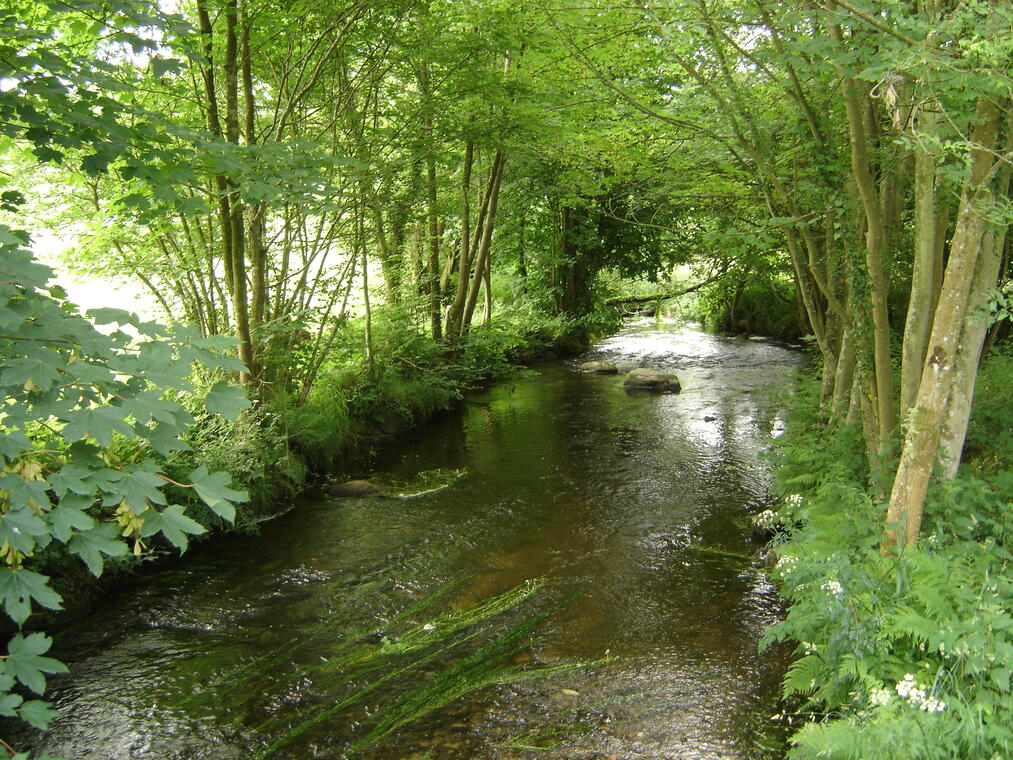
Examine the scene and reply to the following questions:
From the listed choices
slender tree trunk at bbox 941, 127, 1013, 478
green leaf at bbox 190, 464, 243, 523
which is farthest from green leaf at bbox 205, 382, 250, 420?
slender tree trunk at bbox 941, 127, 1013, 478

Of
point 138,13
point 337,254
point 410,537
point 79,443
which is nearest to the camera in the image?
→ point 79,443

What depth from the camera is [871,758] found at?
3.18 metres

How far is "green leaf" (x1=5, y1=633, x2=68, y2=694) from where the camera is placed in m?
2.34

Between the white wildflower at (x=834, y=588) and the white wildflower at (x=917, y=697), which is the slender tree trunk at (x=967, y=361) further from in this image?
the white wildflower at (x=917, y=697)

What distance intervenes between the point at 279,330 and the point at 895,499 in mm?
6844

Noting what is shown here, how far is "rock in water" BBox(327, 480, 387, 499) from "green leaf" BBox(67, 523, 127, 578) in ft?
22.5

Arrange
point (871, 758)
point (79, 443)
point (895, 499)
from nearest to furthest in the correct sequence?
point (79, 443) → point (871, 758) → point (895, 499)

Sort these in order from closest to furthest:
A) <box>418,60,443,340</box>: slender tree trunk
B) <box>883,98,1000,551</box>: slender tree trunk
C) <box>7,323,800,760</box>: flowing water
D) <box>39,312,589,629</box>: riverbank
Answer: <box>883,98,1000,551</box>: slender tree trunk → <box>7,323,800,760</box>: flowing water → <box>39,312,589,629</box>: riverbank → <box>418,60,443,340</box>: slender tree trunk

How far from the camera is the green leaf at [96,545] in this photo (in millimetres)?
2322

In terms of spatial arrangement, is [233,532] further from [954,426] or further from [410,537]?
[954,426]

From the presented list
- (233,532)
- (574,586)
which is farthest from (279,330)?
(574,586)

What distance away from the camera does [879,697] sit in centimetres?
348

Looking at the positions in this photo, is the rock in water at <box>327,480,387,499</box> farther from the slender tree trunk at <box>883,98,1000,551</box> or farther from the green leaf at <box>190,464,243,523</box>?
the green leaf at <box>190,464,243,523</box>

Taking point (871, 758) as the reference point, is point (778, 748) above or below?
below
